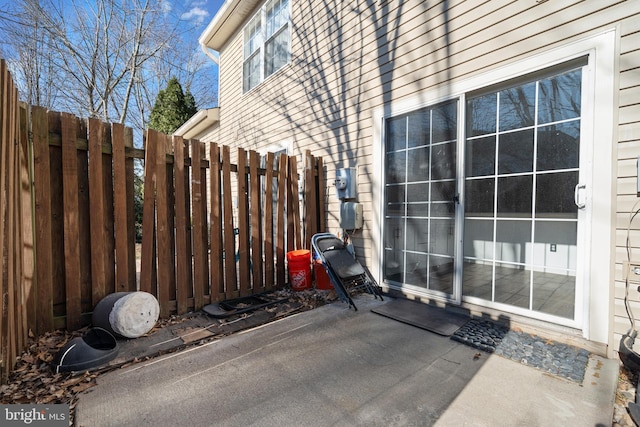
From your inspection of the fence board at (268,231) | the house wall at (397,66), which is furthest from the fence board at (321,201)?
the fence board at (268,231)

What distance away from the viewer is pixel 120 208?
111 inches

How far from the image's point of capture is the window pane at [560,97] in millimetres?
2434

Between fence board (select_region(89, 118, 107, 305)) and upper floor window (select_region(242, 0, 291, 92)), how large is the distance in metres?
3.83

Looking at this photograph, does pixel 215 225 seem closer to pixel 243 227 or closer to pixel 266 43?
pixel 243 227

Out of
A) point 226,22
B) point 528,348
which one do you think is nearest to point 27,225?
Result: point 528,348

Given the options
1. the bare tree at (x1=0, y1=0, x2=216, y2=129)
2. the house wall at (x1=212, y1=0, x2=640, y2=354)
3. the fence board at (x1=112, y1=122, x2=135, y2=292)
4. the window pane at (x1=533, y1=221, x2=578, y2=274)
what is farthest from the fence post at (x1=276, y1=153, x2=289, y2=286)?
the bare tree at (x1=0, y1=0, x2=216, y2=129)

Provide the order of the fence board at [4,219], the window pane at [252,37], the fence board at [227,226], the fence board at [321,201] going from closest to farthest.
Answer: the fence board at [4,219], the fence board at [227,226], the fence board at [321,201], the window pane at [252,37]

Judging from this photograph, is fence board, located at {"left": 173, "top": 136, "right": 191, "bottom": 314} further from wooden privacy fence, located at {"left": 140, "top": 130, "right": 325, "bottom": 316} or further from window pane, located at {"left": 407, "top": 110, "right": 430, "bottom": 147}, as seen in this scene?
window pane, located at {"left": 407, "top": 110, "right": 430, "bottom": 147}

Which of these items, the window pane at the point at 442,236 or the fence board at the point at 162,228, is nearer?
the fence board at the point at 162,228

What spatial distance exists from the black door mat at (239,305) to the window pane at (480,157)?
251 centimetres

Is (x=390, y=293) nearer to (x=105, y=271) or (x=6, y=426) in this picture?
(x=105, y=271)

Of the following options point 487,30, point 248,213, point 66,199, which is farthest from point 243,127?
point 487,30

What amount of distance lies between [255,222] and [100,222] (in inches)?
64.5

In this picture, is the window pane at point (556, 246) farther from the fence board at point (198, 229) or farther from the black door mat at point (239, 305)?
the fence board at point (198, 229)
